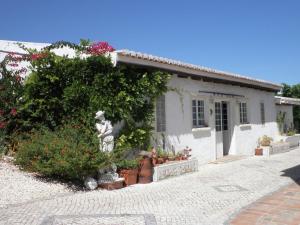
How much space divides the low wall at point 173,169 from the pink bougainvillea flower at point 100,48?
3.40 metres

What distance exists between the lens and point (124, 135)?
10047 millimetres

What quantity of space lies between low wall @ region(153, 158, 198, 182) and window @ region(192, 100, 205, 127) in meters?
2.18

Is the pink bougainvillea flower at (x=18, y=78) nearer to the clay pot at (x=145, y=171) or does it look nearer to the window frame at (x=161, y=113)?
the window frame at (x=161, y=113)

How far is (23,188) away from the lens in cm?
796

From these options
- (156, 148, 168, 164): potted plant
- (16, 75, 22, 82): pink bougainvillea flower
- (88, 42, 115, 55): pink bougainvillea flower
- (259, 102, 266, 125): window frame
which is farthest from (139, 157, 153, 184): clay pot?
(259, 102, 266, 125): window frame

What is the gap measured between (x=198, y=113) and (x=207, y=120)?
23.5 inches

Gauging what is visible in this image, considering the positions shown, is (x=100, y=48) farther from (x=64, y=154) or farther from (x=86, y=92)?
(x=64, y=154)

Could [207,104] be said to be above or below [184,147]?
above

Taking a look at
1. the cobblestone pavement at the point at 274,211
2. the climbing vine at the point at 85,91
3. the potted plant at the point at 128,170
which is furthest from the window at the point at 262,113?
the potted plant at the point at 128,170

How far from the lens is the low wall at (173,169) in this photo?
1014cm

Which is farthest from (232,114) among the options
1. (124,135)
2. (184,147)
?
(124,135)

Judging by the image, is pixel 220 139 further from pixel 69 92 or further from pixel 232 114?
pixel 69 92

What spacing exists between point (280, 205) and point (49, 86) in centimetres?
648

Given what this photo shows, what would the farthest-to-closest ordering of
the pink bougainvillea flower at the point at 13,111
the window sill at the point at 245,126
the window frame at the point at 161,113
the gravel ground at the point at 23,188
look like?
the window sill at the point at 245,126 → the window frame at the point at 161,113 → the pink bougainvillea flower at the point at 13,111 → the gravel ground at the point at 23,188
